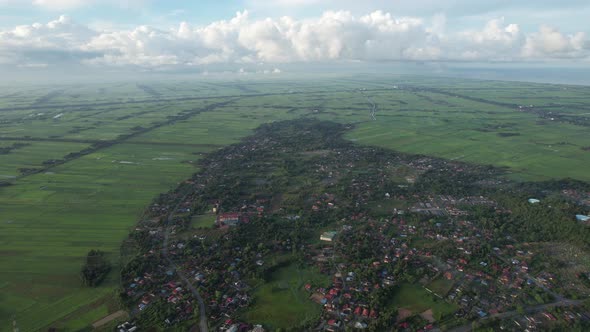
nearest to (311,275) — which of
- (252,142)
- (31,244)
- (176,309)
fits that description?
(176,309)

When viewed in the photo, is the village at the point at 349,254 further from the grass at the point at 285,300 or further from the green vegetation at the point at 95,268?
the green vegetation at the point at 95,268

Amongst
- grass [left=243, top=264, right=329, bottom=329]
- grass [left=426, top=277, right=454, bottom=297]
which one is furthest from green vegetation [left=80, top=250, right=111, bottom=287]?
grass [left=426, top=277, right=454, bottom=297]

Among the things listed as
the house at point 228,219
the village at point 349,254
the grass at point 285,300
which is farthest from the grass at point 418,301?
the house at point 228,219

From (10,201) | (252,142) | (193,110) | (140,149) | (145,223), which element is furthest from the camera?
(193,110)

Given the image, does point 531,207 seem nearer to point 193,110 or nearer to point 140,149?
point 140,149

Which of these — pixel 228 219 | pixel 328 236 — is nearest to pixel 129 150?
pixel 228 219

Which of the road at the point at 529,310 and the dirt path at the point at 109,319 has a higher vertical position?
the dirt path at the point at 109,319
